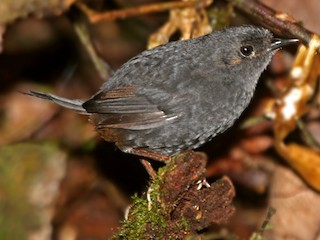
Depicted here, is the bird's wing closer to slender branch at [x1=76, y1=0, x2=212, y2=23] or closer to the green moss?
the green moss

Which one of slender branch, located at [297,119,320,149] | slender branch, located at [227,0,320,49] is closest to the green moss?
slender branch, located at [227,0,320,49]

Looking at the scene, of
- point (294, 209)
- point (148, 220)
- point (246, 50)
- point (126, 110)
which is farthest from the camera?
point (294, 209)

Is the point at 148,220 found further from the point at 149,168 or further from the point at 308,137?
the point at 308,137

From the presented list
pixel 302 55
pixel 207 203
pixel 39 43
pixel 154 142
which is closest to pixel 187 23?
pixel 302 55

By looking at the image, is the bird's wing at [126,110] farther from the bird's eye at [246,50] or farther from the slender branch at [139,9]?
the slender branch at [139,9]

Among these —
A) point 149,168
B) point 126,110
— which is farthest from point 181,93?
point 149,168

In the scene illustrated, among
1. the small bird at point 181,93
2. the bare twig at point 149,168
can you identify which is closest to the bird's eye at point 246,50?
the small bird at point 181,93
